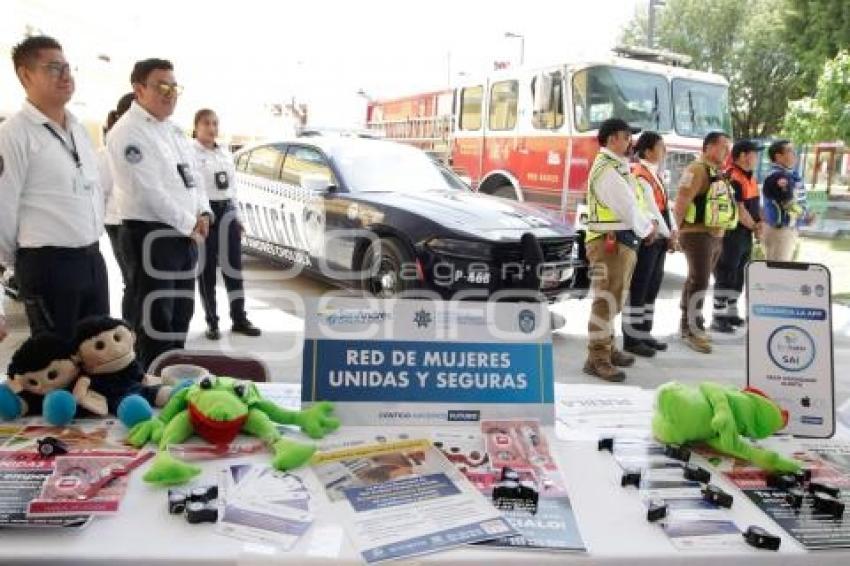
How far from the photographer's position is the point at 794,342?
5.74 feet

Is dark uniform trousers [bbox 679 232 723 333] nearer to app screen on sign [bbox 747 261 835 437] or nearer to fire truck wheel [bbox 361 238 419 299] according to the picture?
fire truck wheel [bbox 361 238 419 299]

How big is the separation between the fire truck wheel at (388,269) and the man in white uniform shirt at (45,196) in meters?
2.53

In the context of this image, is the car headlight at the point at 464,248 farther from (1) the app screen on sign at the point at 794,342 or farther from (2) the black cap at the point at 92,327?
(2) the black cap at the point at 92,327

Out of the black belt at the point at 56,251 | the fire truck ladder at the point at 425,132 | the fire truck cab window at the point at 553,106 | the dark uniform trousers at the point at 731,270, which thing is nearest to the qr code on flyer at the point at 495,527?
the black belt at the point at 56,251

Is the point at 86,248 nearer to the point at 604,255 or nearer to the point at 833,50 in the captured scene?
the point at 604,255

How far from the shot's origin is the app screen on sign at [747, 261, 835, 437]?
1722 mm

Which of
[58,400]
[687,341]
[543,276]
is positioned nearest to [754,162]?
[687,341]

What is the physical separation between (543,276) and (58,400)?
3.92 metres

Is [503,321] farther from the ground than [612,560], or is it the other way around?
[503,321]

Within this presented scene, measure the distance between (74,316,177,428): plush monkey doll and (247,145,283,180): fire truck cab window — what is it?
5053 mm

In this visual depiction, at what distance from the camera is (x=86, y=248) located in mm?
2807

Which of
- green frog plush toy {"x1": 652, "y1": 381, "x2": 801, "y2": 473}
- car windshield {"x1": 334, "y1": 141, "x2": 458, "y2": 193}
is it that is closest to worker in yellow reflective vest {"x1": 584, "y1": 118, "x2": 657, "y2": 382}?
car windshield {"x1": 334, "y1": 141, "x2": 458, "y2": 193}

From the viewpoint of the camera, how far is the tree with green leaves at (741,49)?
945 inches

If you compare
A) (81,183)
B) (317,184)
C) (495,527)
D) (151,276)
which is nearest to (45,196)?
(81,183)
